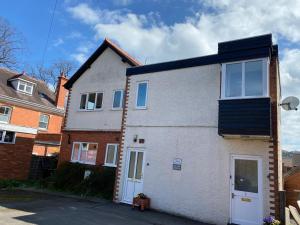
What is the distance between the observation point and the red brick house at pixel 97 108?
1537 cm

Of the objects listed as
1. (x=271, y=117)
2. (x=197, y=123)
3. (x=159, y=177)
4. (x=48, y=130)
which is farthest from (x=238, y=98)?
(x=48, y=130)

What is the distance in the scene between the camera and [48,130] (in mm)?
26453

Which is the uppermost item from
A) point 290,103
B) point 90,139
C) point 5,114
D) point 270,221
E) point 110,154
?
point 5,114

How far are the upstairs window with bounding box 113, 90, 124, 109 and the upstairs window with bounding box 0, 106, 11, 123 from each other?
1178cm

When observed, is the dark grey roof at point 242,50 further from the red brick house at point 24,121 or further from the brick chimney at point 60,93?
the brick chimney at point 60,93

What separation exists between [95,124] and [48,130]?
40.3ft

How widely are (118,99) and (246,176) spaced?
866cm

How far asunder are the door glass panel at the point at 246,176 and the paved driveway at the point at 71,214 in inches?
88.6

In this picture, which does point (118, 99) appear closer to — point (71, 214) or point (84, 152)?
point (84, 152)

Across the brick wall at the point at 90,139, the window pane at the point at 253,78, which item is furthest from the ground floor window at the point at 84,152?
the window pane at the point at 253,78

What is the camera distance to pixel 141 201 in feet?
38.1

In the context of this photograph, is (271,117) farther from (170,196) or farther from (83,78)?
(83,78)

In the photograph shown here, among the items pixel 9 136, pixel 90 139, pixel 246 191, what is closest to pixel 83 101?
pixel 90 139

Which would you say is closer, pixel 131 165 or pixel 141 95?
pixel 131 165
